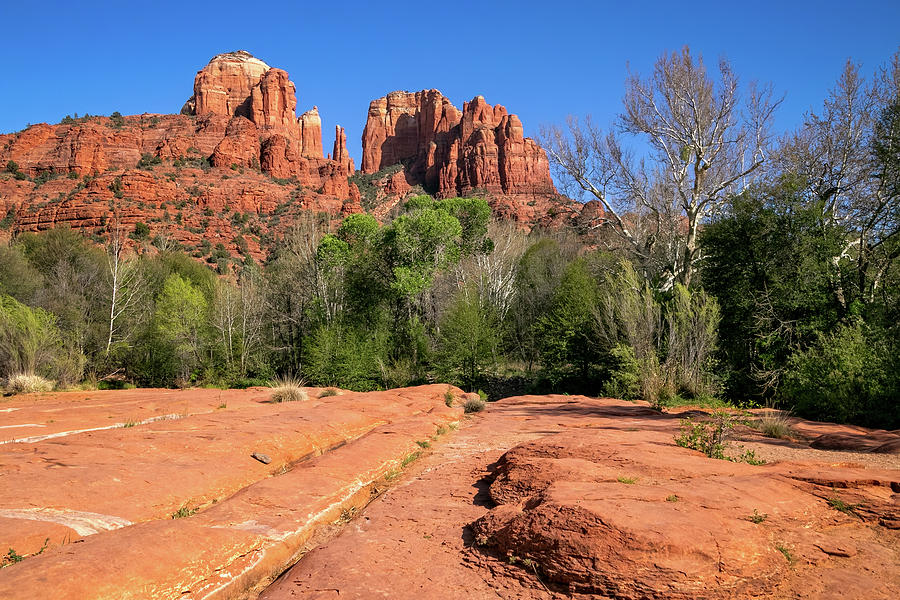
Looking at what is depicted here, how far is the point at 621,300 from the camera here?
19.4m

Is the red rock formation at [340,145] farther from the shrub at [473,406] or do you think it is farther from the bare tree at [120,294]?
the shrub at [473,406]

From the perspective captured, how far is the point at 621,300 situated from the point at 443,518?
15.5 metres

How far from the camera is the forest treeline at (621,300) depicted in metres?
16.0

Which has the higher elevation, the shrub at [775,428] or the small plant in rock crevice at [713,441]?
the small plant in rock crevice at [713,441]

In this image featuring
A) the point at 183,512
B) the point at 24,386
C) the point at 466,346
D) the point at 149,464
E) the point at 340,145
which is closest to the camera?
the point at 183,512

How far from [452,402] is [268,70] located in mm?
105733

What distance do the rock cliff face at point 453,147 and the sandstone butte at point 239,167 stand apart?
302 mm

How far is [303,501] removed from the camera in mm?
6426

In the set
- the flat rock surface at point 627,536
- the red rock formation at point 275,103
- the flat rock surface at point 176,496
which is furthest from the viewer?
the red rock formation at point 275,103

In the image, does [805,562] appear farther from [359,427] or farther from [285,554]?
[359,427]

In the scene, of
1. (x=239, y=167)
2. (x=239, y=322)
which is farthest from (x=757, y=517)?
(x=239, y=167)

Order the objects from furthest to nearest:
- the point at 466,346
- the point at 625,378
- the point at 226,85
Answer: the point at 226,85
the point at 466,346
the point at 625,378

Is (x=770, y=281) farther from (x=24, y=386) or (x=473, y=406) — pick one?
(x=24, y=386)

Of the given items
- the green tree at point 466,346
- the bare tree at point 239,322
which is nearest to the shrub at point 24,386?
the bare tree at point 239,322
